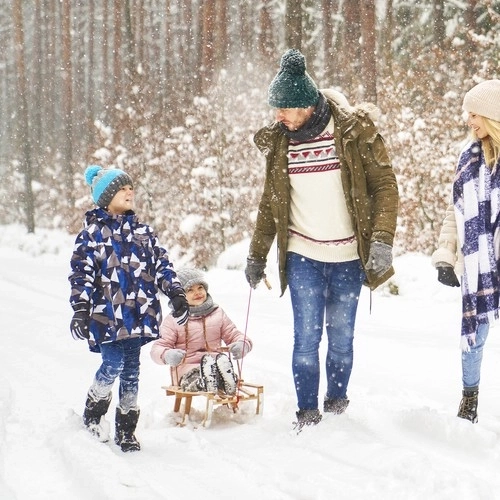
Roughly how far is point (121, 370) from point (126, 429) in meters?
0.31

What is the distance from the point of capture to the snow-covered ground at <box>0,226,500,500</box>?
325 centimetres

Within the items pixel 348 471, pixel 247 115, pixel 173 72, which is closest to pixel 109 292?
pixel 348 471

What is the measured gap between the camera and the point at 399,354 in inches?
273

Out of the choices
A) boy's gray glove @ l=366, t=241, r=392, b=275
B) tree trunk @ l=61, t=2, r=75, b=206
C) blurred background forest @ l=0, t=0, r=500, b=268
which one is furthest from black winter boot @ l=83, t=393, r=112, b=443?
tree trunk @ l=61, t=2, r=75, b=206

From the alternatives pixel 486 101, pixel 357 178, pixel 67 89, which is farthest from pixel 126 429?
pixel 67 89

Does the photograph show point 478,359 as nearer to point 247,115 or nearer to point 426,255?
point 426,255

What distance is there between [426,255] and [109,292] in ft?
30.9

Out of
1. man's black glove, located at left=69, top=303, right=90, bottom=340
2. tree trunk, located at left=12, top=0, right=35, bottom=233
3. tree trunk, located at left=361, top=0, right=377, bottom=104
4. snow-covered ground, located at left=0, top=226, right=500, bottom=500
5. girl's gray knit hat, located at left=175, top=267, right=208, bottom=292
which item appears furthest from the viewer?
tree trunk, located at left=12, top=0, right=35, bottom=233

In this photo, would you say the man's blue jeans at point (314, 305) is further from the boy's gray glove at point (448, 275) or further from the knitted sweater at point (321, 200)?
the boy's gray glove at point (448, 275)

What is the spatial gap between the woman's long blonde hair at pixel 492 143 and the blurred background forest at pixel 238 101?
8.41 metres

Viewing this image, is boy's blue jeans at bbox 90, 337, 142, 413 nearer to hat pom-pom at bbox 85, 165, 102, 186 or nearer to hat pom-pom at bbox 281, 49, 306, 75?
hat pom-pom at bbox 85, 165, 102, 186

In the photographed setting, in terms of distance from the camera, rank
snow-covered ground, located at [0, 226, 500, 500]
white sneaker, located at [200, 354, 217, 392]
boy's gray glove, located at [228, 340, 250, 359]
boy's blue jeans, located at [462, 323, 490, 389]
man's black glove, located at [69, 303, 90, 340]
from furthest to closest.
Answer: boy's gray glove, located at [228, 340, 250, 359] → white sneaker, located at [200, 354, 217, 392] → boy's blue jeans, located at [462, 323, 490, 389] → man's black glove, located at [69, 303, 90, 340] → snow-covered ground, located at [0, 226, 500, 500]

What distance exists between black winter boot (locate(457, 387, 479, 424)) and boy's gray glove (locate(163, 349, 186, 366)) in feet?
5.84

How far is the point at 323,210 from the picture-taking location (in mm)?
4293
